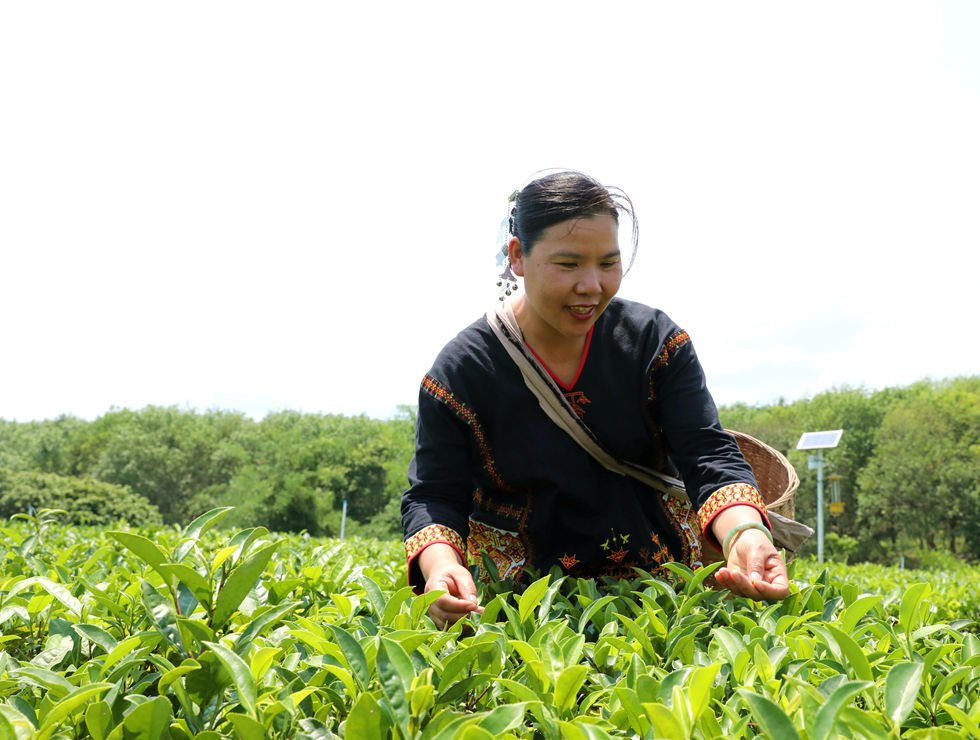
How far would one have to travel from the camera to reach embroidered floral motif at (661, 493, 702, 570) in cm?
245

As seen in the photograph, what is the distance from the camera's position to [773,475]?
123 inches

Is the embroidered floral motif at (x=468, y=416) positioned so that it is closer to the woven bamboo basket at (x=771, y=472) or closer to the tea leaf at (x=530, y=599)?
the tea leaf at (x=530, y=599)

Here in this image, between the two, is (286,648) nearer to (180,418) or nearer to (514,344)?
(514,344)

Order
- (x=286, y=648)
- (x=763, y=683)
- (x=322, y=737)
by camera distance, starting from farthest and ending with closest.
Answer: (x=286, y=648)
(x=763, y=683)
(x=322, y=737)

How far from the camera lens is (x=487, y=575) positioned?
2.09 meters

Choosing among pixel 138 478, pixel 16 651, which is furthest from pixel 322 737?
pixel 138 478

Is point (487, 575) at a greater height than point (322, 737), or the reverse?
point (322, 737)

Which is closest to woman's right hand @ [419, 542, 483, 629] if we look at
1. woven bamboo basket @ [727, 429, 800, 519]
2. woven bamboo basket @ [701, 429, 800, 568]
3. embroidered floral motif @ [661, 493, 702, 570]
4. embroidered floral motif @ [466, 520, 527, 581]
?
embroidered floral motif @ [466, 520, 527, 581]

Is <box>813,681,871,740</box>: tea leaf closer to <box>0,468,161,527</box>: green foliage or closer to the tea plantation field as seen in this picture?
the tea plantation field

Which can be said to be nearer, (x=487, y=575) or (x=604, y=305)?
(x=487, y=575)

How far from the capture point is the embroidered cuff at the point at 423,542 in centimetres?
203

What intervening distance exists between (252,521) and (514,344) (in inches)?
916

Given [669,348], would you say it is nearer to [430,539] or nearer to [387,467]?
[430,539]

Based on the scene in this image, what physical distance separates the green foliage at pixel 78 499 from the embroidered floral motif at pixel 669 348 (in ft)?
43.3
